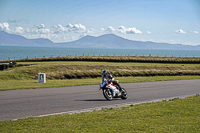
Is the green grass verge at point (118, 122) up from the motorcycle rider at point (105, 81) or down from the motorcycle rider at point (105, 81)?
down

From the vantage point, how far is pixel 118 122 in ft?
31.1

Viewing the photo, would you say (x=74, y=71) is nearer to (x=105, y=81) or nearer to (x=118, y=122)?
(x=105, y=81)

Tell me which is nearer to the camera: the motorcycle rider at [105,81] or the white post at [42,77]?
the motorcycle rider at [105,81]

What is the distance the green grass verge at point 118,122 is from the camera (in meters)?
8.51

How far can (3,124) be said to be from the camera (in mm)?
9477

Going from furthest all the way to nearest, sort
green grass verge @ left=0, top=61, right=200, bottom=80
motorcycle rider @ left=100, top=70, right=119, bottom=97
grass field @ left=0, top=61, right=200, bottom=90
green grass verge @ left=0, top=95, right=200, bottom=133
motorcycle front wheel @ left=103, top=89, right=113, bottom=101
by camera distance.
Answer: green grass verge @ left=0, top=61, right=200, bottom=80
grass field @ left=0, top=61, right=200, bottom=90
motorcycle front wheel @ left=103, top=89, right=113, bottom=101
motorcycle rider @ left=100, top=70, right=119, bottom=97
green grass verge @ left=0, top=95, right=200, bottom=133

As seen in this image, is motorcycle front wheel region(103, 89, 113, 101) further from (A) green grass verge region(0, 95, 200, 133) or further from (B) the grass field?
(B) the grass field

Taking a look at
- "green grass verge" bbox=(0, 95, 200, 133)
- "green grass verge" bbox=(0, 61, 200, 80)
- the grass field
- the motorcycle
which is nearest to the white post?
the grass field

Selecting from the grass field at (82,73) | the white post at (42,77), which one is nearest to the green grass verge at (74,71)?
the grass field at (82,73)

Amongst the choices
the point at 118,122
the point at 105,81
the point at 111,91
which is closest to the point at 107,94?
the point at 111,91

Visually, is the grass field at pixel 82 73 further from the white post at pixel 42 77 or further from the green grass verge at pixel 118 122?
the green grass verge at pixel 118 122

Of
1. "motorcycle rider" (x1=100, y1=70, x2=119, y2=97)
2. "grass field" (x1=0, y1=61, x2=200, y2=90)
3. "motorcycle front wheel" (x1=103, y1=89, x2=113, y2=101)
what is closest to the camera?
"motorcycle rider" (x1=100, y1=70, x2=119, y2=97)

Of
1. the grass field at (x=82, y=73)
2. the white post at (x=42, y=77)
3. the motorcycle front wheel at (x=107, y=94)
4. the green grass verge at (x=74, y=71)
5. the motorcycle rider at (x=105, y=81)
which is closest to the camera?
the motorcycle rider at (x=105, y=81)

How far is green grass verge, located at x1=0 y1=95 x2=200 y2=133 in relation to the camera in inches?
335
